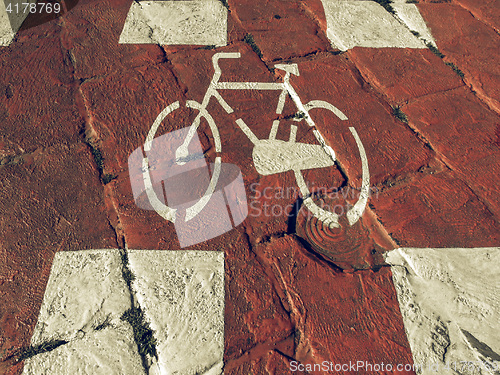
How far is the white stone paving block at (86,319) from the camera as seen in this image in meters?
2.20

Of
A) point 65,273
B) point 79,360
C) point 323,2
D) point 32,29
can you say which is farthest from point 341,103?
point 32,29

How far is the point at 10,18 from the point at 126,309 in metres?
3.72

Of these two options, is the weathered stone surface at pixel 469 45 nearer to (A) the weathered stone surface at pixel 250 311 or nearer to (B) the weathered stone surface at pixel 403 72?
(B) the weathered stone surface at pixel 403 72

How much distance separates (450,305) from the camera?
97.6 inches

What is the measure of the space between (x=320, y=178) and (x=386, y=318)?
121 centimetres

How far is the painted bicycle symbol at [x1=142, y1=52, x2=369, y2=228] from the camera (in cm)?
281

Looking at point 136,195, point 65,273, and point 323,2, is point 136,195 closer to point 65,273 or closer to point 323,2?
point 65,273

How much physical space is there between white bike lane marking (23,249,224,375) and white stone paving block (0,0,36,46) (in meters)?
2.74

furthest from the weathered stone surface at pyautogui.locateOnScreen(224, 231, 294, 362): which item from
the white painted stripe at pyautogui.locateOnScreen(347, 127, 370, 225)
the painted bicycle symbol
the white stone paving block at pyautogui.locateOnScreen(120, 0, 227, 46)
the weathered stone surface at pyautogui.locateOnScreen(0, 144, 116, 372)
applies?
the white stone paving block at pyautogui.locateOnScreen(120, 0, 227, 46)

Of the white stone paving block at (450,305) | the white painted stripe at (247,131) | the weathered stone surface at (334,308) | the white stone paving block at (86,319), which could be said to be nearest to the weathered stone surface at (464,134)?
the white stone paving block at (450,305)

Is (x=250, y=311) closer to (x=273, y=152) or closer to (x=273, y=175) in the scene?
(x=273, y=175)

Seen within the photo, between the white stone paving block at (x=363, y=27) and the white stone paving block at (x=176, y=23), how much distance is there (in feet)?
4.32

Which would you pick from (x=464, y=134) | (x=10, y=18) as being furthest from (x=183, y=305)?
(x=10, y=18)

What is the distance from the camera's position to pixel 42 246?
260 centimetres
